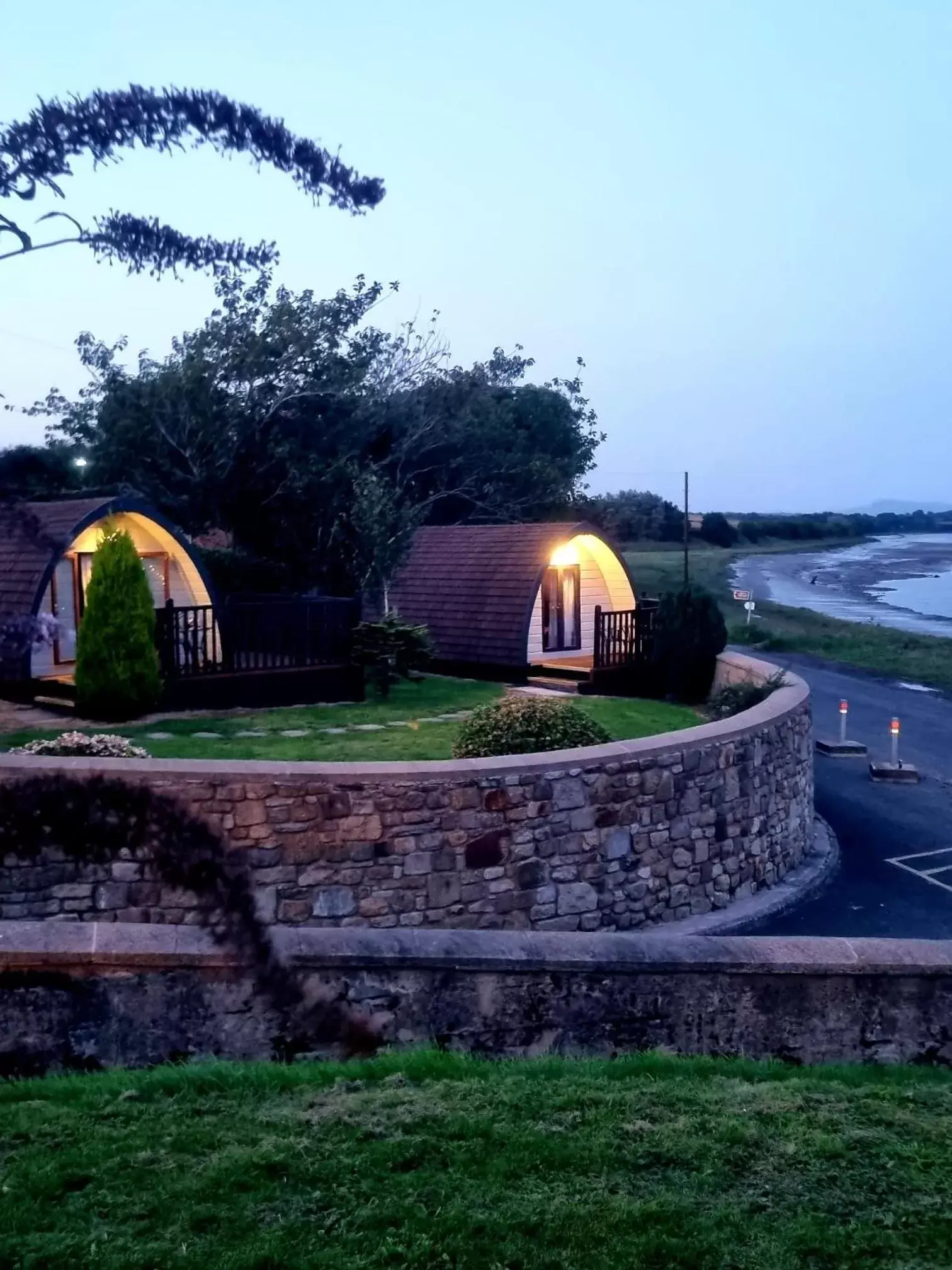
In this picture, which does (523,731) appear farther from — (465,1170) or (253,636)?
(253,636)

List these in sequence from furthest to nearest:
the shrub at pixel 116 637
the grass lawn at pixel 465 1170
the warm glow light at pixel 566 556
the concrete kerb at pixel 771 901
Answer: the warm glow light at pixel 566 556 → the shrub at pixel 116 637 → the concrete kerb at pixel 771 901 → the grass lawn at pixel 465 1170

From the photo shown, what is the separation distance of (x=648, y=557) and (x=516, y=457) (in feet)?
126

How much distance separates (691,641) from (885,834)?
5.45 metres

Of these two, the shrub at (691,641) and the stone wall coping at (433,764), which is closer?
the stone wall coping at (433,764)

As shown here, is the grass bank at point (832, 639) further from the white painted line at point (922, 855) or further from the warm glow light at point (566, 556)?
the white painted line at point (922, 855)

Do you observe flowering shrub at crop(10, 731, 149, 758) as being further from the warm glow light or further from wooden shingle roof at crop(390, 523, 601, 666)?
the warm glow light

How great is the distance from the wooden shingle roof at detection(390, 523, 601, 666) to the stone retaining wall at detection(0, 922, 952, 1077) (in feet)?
46.0

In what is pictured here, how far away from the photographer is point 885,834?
1469 cm

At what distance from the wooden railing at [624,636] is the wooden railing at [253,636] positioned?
192 inches

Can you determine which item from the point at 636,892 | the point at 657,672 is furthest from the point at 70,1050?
the point at 657,672

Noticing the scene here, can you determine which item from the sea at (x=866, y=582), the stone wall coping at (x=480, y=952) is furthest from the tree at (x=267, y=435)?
the sea at (x=866, y=582)

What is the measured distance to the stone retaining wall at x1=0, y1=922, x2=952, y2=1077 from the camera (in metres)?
6.16

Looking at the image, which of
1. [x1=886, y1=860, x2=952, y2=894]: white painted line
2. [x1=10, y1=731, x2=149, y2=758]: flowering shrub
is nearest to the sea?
[x1=886, y1=860, x2=952, y2=894]: white painted line

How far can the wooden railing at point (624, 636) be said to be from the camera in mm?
20594
